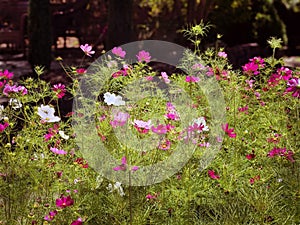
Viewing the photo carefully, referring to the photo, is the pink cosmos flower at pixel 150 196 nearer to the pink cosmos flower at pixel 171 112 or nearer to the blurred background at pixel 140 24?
the pink cosmos flower at pixel 171 112

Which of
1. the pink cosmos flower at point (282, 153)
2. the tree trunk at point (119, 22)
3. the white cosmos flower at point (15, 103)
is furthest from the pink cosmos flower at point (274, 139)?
the tree trunk at point (119, 22)

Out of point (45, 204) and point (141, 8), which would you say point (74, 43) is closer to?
point (141, 8)

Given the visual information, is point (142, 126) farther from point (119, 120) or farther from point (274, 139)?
point (274, 139)

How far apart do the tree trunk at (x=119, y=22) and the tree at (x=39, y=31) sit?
0.89 m

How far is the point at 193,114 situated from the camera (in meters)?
2.94

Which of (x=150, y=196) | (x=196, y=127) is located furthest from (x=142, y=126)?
(x=150, y=196)

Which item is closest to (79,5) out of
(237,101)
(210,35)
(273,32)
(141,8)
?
(141,8)

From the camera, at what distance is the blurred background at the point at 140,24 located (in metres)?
8.16

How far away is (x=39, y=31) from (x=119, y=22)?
3.74 ft

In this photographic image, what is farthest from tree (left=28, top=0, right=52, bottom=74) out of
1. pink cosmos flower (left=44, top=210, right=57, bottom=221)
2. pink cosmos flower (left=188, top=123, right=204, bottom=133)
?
pink cosmos flower (left=44, top=210, right=57, bottom=221)

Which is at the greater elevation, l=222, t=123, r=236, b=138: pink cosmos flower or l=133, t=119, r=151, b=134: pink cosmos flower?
l=133, t=119, r=151, b=134: pink cosmos flower

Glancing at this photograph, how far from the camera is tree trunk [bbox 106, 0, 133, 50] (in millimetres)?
8156

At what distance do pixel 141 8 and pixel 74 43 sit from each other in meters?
2.51

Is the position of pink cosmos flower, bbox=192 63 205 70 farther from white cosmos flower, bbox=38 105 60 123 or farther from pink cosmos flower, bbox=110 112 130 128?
white cosmos flower, bbox=38 105 60 123
